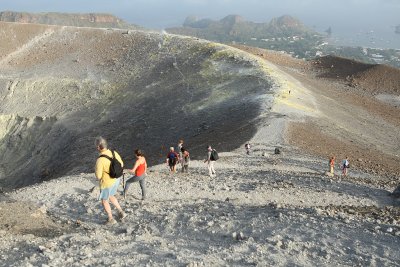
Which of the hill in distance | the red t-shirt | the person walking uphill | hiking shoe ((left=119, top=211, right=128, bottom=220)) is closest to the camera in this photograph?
hiking shoe ((left=119, top=211, right=128, bottom=220))

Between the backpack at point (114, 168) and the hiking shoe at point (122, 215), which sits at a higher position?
the backpack at point (114, 168)

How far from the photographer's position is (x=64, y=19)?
174500 mm

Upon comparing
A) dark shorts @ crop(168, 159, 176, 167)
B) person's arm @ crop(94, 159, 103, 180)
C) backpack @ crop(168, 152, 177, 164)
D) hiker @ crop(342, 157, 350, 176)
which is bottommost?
hiker @ crop(342, 157, 350, 176)

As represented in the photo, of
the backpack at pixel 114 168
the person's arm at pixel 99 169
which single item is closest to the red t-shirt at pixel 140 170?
the backpack at pixel 114 168

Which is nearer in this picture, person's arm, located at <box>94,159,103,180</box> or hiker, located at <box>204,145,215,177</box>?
person's arm, located at <box>94,159,103,180</box>

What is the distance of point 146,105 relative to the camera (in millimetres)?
40344

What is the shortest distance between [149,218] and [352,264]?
5568 mm

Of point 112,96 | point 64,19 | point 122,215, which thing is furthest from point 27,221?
point 64,19

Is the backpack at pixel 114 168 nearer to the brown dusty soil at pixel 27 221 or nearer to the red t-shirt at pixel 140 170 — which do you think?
the brown dusty soil at pixel 27 221

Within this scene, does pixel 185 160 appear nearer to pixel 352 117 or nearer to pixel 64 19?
pixel 352 117

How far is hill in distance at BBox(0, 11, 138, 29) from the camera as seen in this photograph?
156 m

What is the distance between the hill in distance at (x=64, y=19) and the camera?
510ft

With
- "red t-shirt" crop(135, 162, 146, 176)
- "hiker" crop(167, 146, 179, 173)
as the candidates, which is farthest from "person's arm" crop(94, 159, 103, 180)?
"hiker" crop(167, 146, 179, 173)

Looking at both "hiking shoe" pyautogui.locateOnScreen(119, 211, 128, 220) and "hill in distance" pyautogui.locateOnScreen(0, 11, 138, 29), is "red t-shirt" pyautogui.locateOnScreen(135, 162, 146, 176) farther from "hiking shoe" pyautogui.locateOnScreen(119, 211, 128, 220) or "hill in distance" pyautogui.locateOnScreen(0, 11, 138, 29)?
"hill in distance" pyautogui.locateOnScreen(0, 11, 138, 29)
